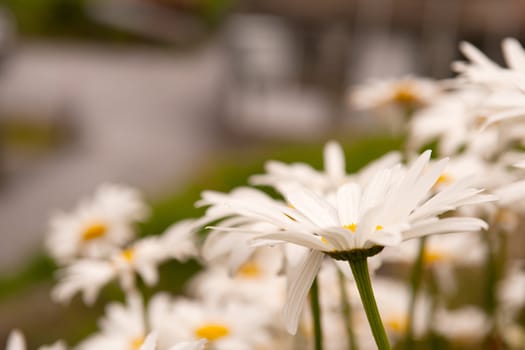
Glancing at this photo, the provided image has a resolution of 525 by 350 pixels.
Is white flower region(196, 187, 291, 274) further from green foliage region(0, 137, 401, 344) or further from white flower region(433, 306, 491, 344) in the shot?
green foliage region(0, 137, 401, 344)

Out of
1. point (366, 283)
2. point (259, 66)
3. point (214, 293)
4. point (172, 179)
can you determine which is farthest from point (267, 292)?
point (259, 66)

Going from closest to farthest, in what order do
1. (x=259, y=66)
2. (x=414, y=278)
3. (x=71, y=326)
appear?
(x=414, y=278)
(x=71, y=326)
(x=259, y=66)

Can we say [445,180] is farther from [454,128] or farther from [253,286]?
[253,286]

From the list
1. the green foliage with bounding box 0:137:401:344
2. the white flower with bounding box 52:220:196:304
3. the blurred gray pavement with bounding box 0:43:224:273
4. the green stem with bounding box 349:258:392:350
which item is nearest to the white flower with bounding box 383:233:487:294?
the white flower with bounding box 52:220:196:304

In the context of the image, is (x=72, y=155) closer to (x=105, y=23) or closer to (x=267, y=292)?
(x=267, y=292)

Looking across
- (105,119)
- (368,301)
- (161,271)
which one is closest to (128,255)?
(368,301)

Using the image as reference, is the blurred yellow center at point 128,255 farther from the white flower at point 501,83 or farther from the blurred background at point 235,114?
the blurred background at point 235,114
